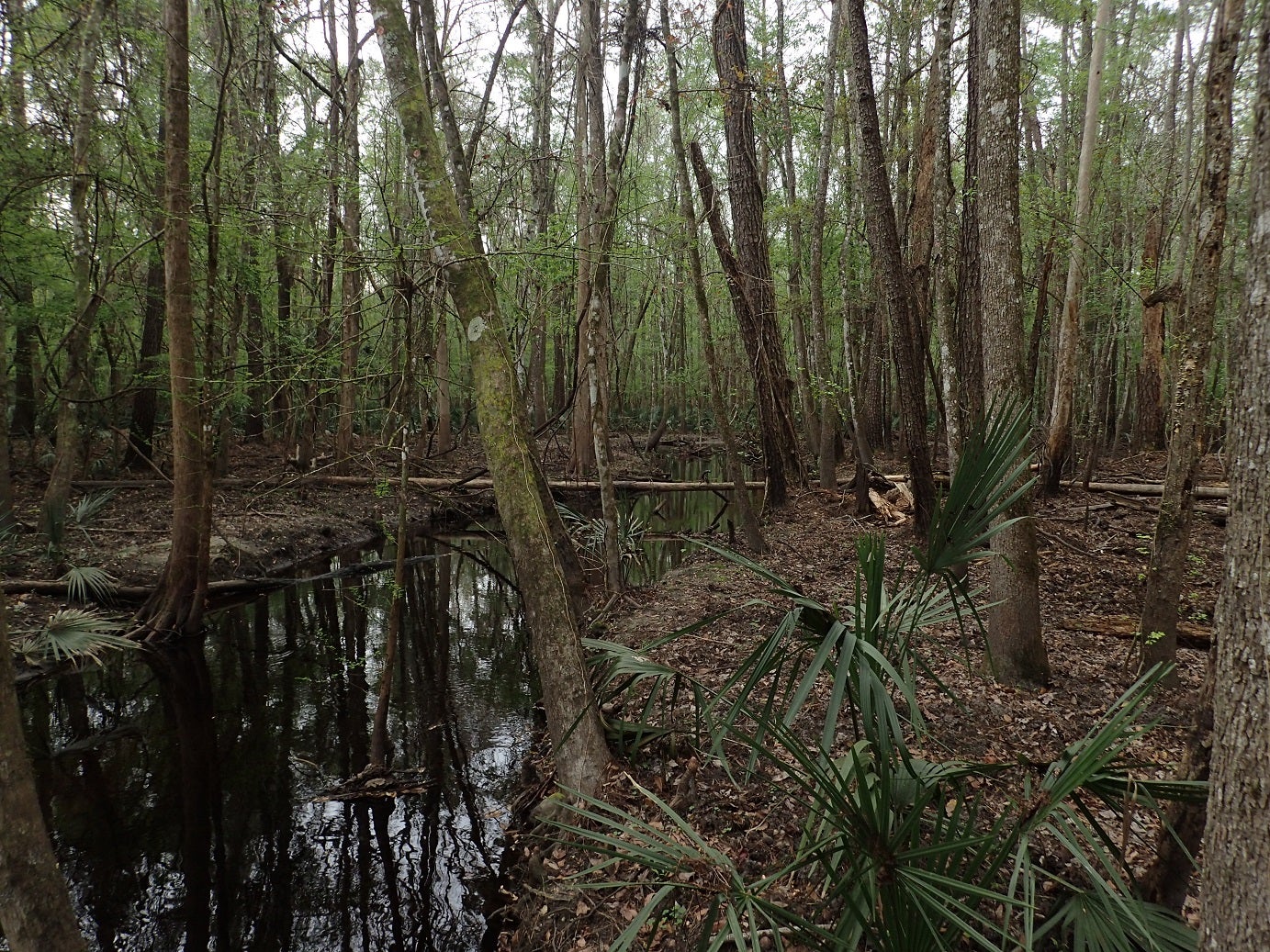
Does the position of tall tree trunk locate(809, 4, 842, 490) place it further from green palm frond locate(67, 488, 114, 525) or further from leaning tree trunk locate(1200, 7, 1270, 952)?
green palm frond locate(67, 488, 114, 525)

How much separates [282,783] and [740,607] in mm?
5072

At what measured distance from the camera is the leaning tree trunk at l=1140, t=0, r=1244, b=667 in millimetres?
4008

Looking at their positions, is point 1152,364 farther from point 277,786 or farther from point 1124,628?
point 277,786

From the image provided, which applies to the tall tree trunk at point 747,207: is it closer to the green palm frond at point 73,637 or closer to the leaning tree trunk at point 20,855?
the green palm frond at point 73,637

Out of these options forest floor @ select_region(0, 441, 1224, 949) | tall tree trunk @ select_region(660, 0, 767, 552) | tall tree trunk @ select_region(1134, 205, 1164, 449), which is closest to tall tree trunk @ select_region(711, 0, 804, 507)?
tall tree trunk @ select_region(660, 0, 767, 552)

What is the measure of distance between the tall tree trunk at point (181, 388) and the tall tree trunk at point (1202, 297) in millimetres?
7440

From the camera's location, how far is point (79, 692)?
23.4 ft

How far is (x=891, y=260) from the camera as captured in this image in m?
7.82

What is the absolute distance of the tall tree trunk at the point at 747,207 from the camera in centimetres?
977

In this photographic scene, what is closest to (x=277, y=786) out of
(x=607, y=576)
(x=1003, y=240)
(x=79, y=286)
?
(x=607, y=576)

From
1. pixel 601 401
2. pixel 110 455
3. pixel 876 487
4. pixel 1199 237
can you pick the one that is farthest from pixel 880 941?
pixel 110 455

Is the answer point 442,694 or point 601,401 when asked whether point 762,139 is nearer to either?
point 601,401

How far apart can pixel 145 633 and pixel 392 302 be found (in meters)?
5.59

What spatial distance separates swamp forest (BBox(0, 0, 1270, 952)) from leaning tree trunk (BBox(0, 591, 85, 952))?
1cm
